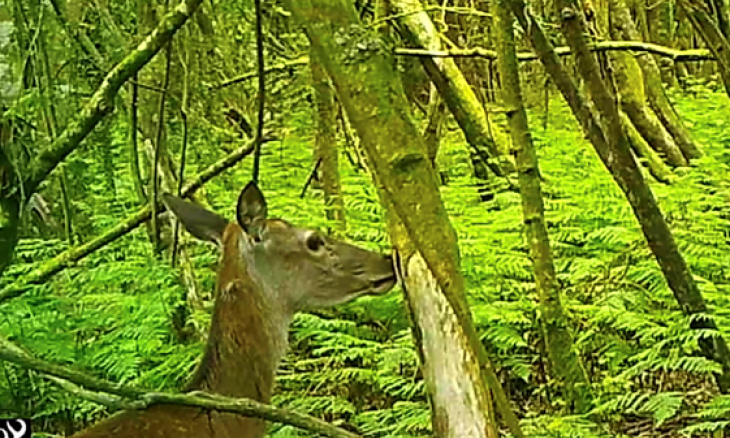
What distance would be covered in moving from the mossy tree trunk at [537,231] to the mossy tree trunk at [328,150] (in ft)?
5.79

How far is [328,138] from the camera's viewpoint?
6.78m

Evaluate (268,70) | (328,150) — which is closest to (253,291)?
(328,150)

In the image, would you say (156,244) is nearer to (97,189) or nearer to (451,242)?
(97,189)

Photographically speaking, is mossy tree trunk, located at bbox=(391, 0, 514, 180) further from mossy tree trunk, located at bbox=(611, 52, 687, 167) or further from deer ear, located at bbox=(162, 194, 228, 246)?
deer ear, located at bbox=(162, 194, 228, 246)

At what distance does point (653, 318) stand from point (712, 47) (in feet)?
4.66

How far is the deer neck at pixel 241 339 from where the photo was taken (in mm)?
4074

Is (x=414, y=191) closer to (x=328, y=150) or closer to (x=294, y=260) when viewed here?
(x=294, y=260)

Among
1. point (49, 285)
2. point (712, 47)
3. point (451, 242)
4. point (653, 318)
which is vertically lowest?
point (653, 318)

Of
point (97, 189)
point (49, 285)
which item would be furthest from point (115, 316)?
point (97, 189)

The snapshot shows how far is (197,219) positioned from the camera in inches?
173

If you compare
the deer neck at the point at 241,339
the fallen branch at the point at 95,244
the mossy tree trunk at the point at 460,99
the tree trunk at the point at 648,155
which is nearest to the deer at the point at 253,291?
the deer neck at the point at 241,339

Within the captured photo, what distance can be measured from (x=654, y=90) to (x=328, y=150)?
10.2 ft

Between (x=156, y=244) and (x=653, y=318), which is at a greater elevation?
(x=156, y=244)

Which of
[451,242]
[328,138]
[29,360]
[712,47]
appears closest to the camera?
[29,360]
